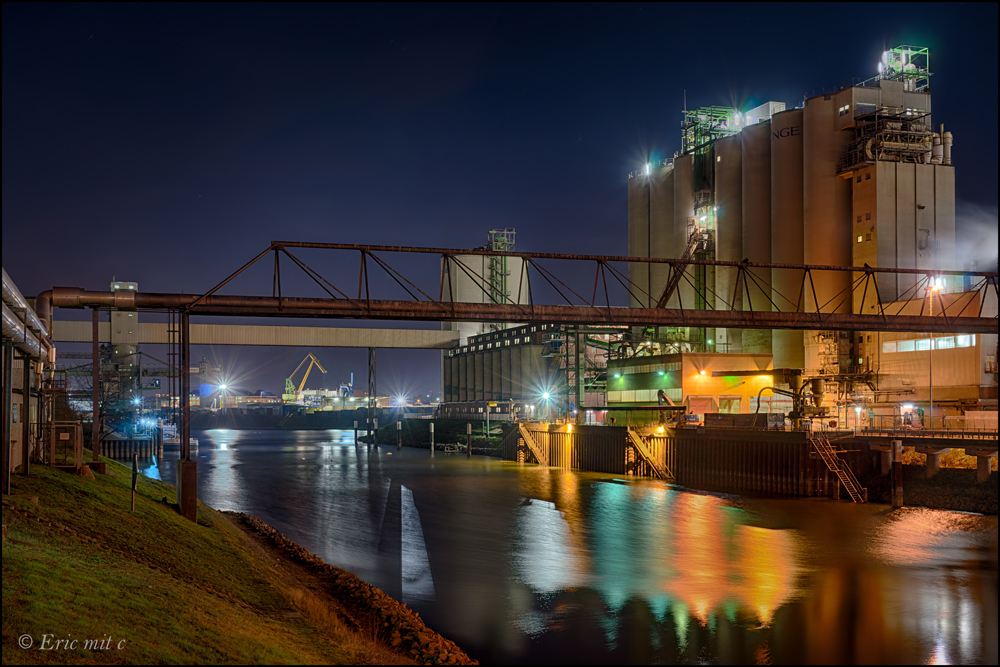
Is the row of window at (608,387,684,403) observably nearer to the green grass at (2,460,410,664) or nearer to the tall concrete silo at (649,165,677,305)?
the tall concrete silo at (649,165,677,305)

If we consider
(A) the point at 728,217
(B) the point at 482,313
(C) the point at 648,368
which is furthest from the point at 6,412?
(A) the point at 728,217

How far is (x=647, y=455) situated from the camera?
60469mm

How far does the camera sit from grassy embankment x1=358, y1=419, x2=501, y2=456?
330 ft

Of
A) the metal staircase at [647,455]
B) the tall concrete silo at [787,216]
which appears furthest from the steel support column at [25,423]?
the tall concrete silo at [787,216]

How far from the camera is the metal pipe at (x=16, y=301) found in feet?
66.3

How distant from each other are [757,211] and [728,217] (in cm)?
400

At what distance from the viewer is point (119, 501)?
2283 cm

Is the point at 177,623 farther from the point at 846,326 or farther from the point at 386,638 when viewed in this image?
the point at 846,326

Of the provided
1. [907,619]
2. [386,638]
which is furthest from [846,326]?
[386,638]

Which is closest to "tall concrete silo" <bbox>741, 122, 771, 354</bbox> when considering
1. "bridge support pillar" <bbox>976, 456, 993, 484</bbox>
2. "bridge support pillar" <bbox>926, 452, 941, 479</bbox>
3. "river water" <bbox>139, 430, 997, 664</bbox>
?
"river water" <bbox>139, 430, 997, 664</bbox>

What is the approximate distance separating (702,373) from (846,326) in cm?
2721

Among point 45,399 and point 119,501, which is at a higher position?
point 45,399

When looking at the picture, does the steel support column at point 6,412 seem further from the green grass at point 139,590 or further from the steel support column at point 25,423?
the steel support column at point 25,423

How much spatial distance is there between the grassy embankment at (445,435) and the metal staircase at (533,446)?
38.3 feet
